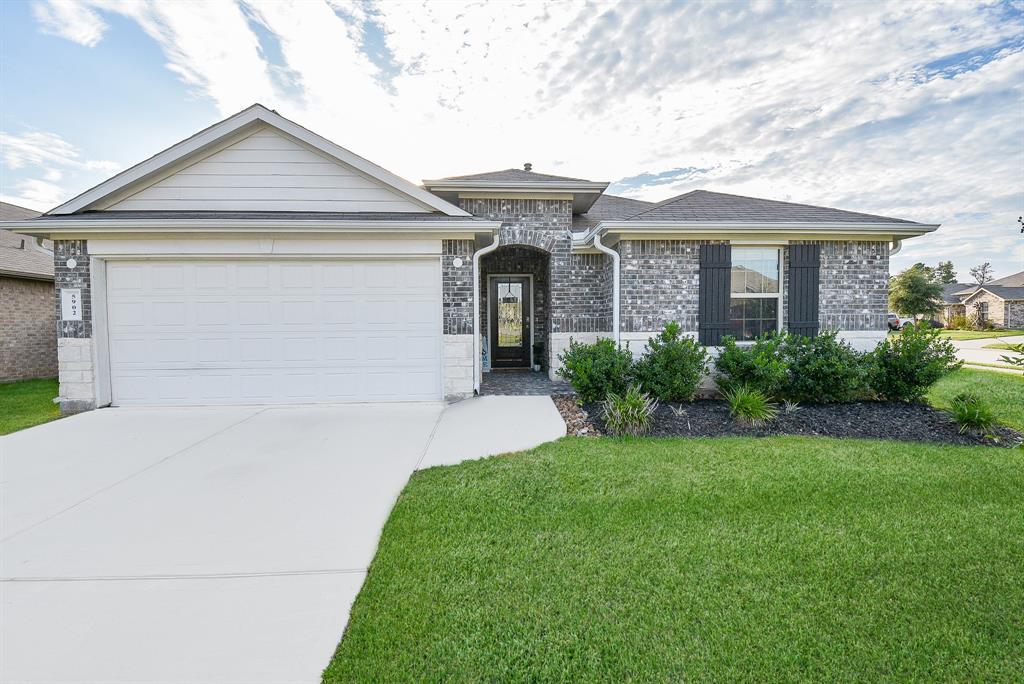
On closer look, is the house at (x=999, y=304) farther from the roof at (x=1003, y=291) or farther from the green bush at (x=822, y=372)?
the green bush at (x=822, y=372)

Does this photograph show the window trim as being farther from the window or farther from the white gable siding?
the white gable siding

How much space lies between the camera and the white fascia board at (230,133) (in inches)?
280

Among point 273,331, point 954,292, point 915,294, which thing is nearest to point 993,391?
point 273,331

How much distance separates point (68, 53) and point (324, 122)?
4.32 meters

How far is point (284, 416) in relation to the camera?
6.68 metres

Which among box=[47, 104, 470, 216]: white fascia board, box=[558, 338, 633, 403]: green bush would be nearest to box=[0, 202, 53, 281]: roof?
box=[47, 104, 470, 216]: white fascia board

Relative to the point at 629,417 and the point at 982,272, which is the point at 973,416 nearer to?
the point at 629,417

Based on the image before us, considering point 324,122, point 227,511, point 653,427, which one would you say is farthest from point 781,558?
point 324,122

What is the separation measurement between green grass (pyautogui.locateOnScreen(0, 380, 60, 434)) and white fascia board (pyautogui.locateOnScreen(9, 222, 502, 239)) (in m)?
2.96

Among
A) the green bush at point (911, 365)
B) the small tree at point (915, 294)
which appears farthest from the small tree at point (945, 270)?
the green bush at point (911, 365)

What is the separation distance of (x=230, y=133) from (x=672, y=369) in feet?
27.7

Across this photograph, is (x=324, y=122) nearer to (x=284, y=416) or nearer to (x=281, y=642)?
(x=284, y=416)

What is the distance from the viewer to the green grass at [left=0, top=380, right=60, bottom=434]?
6.55 metres

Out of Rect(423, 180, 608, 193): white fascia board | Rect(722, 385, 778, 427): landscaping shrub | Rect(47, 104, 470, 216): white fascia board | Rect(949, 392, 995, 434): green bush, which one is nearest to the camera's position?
Rect(949, 392, 995, 434): green bush
